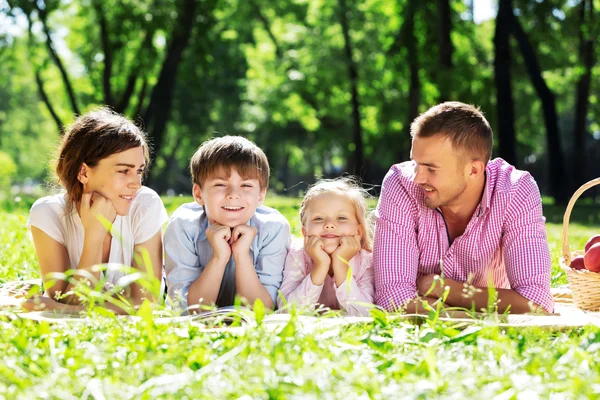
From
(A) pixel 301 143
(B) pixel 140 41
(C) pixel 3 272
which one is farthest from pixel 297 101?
Answer: (C) pixel 3 272

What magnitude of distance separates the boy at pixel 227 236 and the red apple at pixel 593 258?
1751 millimetres

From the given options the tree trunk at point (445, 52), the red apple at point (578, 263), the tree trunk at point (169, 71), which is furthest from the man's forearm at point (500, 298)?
the tree trunk at point (169, 71)

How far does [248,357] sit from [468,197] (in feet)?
7.19

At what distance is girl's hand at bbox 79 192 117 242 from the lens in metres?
4.09

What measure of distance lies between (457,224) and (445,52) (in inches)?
494

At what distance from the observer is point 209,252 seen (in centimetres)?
426

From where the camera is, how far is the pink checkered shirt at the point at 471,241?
409cm

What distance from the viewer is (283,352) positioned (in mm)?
2498

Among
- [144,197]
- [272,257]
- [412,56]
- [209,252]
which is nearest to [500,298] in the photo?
[272,257]

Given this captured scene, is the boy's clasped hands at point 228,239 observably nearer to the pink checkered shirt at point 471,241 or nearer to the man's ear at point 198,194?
the man's ear at point 198,194

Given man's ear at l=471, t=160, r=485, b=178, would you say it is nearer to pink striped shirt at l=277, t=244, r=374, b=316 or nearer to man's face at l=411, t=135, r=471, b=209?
man's face at l=411, t=135, r=471, b=209

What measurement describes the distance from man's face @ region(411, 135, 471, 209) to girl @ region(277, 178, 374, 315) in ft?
1.44

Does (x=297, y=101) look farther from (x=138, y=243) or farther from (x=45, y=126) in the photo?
(x=45, y=126)

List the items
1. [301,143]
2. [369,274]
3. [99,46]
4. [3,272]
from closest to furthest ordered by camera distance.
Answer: [369,274] → [3,272] → [99,46] → [301,143]
